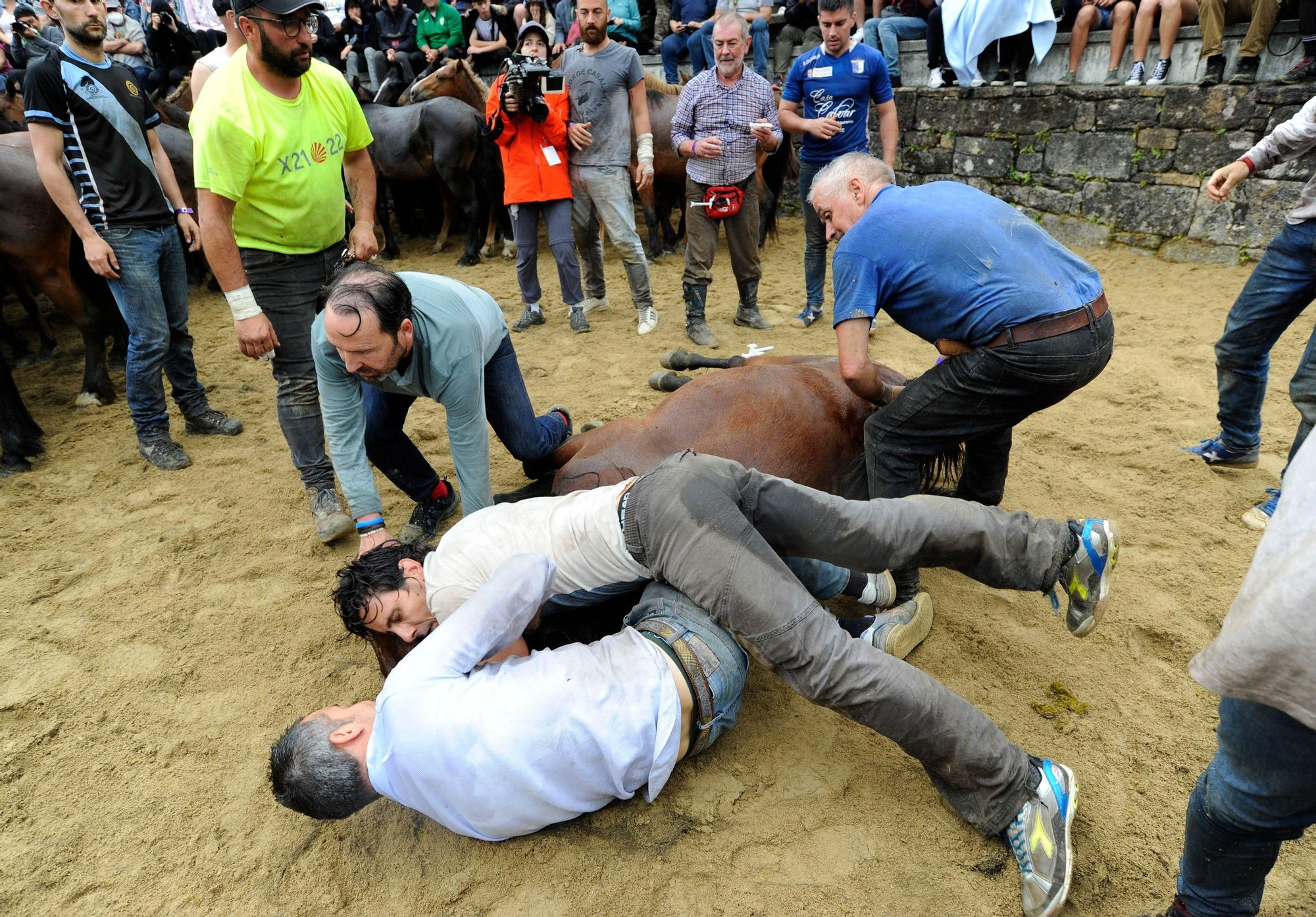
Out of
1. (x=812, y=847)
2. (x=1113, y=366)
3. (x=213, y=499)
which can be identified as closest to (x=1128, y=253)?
(x=1113, y=366)

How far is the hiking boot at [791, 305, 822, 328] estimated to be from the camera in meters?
5.02

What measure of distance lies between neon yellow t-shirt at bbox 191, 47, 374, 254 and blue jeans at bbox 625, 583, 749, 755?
6.93ft

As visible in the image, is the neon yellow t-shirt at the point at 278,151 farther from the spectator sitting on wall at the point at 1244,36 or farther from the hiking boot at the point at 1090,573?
the spectator sitting on wall at the point at 1244,36

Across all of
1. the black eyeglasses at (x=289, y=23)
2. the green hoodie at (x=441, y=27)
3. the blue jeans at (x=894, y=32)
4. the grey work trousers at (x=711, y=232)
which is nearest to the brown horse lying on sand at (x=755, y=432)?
the black eyeglasses at (x=289, y=23)

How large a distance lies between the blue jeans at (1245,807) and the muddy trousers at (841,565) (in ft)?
1.24

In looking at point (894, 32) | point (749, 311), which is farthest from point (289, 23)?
point (894, 32)

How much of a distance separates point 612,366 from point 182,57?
7423mm

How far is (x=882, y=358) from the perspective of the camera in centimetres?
441

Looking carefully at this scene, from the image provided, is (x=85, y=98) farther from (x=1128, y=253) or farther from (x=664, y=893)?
(x=1128, y=253)

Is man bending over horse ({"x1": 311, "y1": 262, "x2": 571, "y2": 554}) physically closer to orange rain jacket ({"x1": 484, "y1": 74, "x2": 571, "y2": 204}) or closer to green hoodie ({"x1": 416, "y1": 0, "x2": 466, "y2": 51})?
orange rain jacket ({"x1": 484, "y1": 74, "x2": 571, "y2": 204})

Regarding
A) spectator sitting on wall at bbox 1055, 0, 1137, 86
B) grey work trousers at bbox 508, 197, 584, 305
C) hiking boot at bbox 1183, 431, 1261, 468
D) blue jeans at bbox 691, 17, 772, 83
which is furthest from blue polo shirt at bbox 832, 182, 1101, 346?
blue jeans at bbox 691, 17, 772, 83

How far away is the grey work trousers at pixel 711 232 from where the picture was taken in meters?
4.77

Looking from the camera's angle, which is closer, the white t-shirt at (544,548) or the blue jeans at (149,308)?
the white t-shirt at (544,548)

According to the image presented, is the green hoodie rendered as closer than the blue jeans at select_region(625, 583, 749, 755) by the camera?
No
